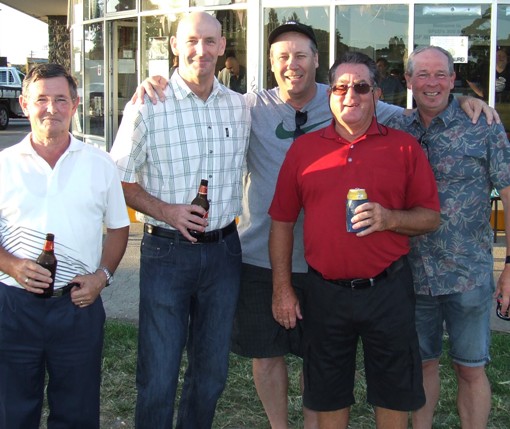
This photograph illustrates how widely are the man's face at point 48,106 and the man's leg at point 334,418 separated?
6.39 feet

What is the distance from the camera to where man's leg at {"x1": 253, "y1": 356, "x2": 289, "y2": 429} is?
13.5 ft

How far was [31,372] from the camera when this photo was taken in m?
3.19

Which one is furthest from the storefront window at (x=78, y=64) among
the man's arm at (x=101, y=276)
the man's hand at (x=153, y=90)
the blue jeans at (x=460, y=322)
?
the blue jeans at (x=460, y=322)

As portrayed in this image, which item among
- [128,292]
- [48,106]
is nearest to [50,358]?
[48,106]

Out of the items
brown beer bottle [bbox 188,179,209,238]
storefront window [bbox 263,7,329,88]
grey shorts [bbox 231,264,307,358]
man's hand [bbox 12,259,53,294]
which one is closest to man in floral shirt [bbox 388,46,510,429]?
grey shorts [bbox 231,264,307,358]

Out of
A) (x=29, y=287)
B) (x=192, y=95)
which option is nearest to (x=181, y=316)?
(x=29, y=287)

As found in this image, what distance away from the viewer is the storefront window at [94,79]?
529 inches

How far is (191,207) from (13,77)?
32659mm

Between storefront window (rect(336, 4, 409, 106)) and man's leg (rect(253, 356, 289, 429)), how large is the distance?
23.0ft

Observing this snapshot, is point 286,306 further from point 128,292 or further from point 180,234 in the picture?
point 128,292

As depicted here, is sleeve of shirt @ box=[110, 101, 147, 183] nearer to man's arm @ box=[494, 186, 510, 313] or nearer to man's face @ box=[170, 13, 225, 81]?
man's face @ box=[170, 13, 225, 81]

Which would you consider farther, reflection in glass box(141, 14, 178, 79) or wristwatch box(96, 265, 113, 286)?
reflection in glass box(141, 14, 178, 79)

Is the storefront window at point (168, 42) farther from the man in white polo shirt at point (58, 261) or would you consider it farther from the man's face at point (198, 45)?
the man in white polo shirt at point (58, 261)

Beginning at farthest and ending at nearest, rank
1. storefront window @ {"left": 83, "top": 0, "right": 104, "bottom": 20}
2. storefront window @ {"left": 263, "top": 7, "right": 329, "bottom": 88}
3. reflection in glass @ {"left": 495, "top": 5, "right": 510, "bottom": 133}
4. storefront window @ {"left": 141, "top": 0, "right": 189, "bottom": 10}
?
storefront window @ {"left": 83, "top": 0, "right": 104, "bottom": 20} → storefront window @ {"left": 141, "top": 0, "right": 189, "bottom": 10} → storefront window @ {"left": 263, "top": 7, "right": 329, "bottom": 88} → reflection in glass @ {"left": 495, "top": 5, "right": 510, "bottom": 133}
